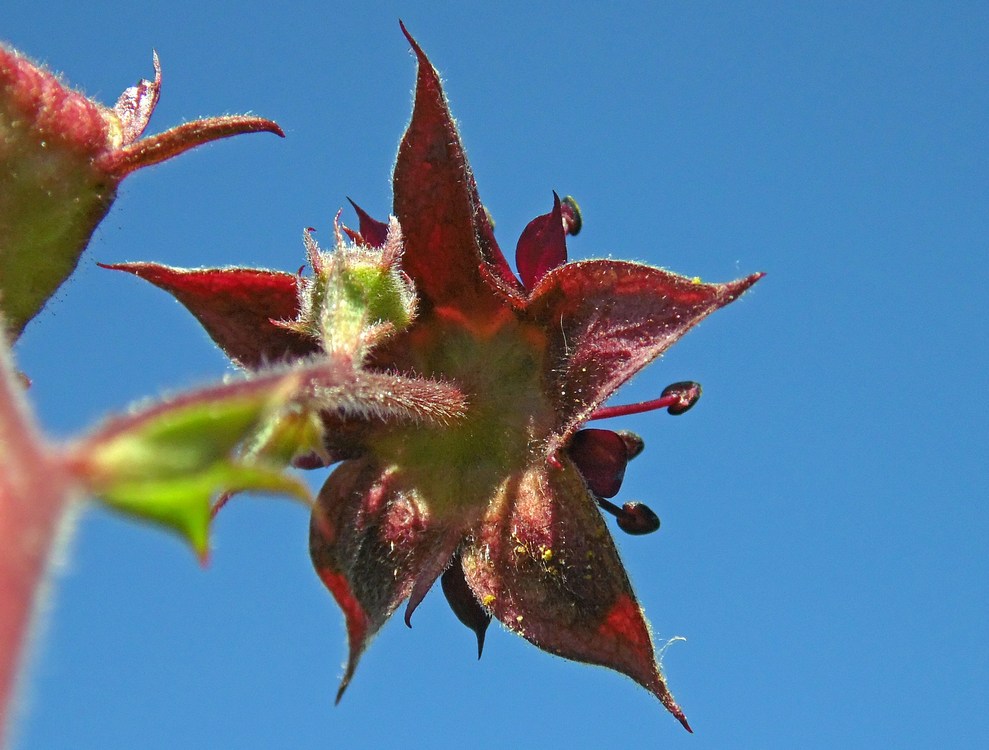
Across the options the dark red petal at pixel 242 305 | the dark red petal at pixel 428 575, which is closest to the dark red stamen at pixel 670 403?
the dark red petal at pixel 428 575

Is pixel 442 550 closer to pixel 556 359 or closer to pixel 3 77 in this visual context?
pixel 556 359

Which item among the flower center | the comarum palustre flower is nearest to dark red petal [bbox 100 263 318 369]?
the comarum palustre flower

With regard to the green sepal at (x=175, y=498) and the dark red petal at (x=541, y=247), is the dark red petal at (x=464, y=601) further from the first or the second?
the green sepal at (x=175, y=498)

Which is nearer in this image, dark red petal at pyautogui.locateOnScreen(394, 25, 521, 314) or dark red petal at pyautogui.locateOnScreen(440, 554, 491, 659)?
dark red petal at pyautogui.locateOnScreen(394, 25, 521, 314)

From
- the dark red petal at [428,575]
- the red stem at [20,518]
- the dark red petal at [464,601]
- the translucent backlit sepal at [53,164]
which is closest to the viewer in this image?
the red stem at [20,518]

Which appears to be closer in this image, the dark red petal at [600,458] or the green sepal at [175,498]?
the green sepal at [175,498]

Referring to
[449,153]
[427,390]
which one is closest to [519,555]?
[427,390]

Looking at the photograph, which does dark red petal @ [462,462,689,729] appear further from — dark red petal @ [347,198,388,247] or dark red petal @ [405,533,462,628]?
dark red petal @ [347,198,388,247]
